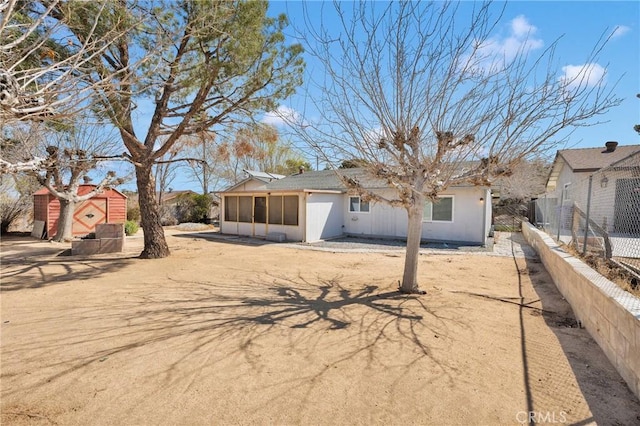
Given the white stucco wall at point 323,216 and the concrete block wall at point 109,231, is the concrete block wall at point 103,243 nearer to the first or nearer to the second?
the concrete block wall at point 109,231

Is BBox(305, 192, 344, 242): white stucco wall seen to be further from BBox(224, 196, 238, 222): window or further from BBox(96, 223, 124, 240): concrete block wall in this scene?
BBox(96, 223, 124, 240): concrete block wall

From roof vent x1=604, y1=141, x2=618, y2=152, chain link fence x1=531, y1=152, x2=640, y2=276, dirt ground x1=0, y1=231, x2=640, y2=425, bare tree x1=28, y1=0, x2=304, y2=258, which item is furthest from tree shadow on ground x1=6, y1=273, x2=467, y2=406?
roof vent x1=604, y1=141, x2=618, y2=152

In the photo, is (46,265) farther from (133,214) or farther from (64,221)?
(133,214)

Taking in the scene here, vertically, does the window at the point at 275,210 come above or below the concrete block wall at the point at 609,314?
above

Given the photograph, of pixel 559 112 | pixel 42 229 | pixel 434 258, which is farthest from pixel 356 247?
pixel 42 229

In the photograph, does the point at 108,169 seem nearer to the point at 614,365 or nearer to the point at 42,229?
the point at 42,229

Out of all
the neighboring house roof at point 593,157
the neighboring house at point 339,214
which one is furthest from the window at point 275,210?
the neighboring house roof at point 593,157

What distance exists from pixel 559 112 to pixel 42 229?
19.0m

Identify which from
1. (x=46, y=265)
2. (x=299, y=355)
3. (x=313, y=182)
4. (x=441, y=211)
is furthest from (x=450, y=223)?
(x=46, y=265)

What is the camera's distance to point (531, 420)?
2.46 m

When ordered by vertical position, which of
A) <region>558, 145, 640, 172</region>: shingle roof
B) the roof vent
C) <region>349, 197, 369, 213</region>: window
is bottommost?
<region>349, 197, 369, 213</region>: window

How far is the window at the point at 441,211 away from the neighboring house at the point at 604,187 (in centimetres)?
334

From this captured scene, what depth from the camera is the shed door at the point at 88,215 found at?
52.7 ft

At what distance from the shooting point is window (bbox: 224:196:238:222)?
16972 mm
